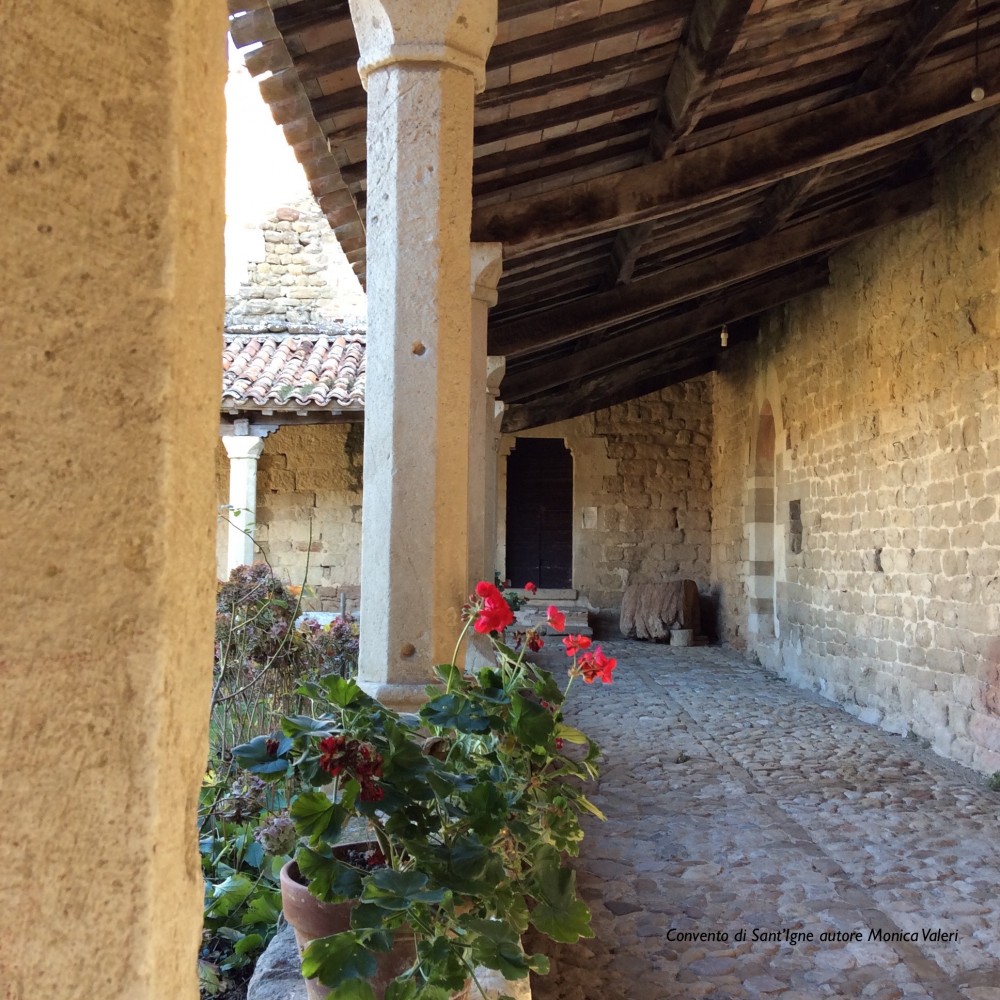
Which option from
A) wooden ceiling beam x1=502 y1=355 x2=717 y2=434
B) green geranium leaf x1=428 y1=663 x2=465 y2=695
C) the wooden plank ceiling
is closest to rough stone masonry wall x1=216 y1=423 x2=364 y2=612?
wooden ceiling beam x1=502 y1=355 x2=717 y2=434

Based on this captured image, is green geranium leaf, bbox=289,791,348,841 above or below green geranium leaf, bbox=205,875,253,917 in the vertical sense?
above

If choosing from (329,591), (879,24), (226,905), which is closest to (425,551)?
(226,905)

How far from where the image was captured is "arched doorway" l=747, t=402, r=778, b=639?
997cm

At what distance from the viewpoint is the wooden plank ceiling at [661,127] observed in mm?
3643

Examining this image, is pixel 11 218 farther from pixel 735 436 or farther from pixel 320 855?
pixel 735 436

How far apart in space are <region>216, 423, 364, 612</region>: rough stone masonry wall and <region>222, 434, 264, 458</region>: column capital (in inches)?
44.9

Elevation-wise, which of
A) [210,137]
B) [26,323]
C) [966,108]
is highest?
[966,108]

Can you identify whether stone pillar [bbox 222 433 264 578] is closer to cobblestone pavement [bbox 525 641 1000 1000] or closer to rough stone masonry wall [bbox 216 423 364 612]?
rough stone masonry wall [bbox 216 423 364 612]

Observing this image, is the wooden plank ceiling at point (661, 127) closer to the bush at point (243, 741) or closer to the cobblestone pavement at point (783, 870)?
the bush at point (243, 741)

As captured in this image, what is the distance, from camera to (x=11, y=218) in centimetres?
73

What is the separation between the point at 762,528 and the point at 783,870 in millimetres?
6765

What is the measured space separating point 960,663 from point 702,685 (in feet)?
9.76

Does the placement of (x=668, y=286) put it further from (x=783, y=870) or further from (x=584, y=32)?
(x=783, y=870)

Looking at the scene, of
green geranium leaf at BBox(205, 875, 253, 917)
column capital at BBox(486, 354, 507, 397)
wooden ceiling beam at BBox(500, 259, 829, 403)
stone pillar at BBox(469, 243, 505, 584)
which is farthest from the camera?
wooden ceiling beam at BBox(500, 259, 829, 403)
